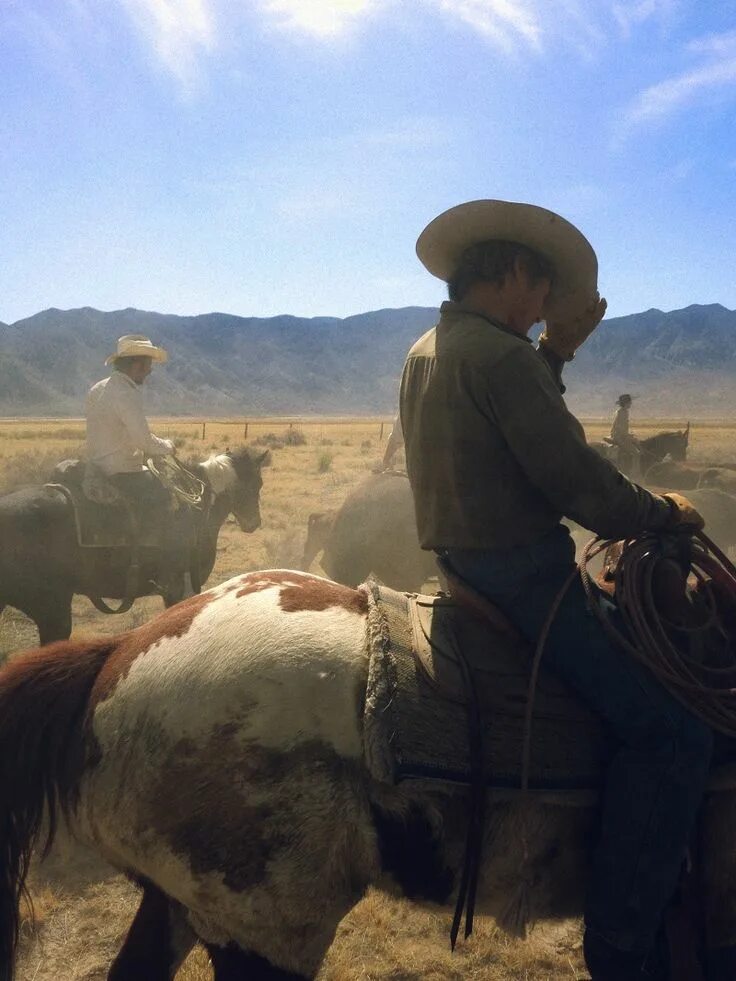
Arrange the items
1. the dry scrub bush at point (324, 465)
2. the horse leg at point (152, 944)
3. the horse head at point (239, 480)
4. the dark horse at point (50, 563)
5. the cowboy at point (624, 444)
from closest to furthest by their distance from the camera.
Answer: the horse leg at point (152, 944) < the dark horse at point (50, 563) < the horse head at point (239, 480) < the cowboy at point (624, 444) < the dry scrub bush at point (324, 465)

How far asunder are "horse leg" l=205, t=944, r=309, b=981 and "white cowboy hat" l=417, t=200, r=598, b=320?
219 cm

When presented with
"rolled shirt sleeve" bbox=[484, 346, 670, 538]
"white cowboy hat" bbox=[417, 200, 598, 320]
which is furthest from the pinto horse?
"white cowboy hat" bbox=[417, 200, 598, 320]

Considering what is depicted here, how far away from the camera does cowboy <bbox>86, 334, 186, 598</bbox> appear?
641cm

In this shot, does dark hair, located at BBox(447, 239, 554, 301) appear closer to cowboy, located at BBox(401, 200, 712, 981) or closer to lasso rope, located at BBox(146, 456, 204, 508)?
cowboy, located at BBox(401, 200, 712, 981)

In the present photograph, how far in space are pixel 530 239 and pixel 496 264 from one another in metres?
0.13

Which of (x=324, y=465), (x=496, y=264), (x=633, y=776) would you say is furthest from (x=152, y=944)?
(x=324, y=465)

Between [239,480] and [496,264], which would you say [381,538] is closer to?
[239,480]

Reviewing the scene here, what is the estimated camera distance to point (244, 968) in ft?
7.16

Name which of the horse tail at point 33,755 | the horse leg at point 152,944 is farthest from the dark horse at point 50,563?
the horse leg at point 152,944

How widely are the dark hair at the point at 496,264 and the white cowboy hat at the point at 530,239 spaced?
0.07 feet

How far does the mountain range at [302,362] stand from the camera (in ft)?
412

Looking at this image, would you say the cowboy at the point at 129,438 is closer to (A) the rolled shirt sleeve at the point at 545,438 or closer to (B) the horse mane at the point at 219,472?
(B) the horse mane at the point at 219,472

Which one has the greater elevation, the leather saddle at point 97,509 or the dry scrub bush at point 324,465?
the leather saddle at point 97,509

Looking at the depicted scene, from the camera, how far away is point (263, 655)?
2.24 m
